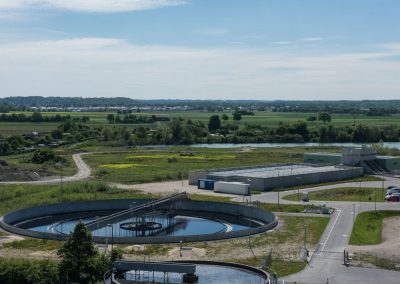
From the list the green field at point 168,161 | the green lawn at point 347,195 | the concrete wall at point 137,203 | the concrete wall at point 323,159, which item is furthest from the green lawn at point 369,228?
the concrete wall at point 323,159

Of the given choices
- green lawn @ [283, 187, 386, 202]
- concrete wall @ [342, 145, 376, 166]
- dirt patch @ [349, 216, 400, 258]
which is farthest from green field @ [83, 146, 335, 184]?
dirt patch @ [349, 216, 400, 258]

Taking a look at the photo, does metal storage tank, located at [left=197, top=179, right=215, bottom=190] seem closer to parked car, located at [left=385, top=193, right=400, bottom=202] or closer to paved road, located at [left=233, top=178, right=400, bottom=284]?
paved road, located at [left=233, top=178, right=400, bottom=284]

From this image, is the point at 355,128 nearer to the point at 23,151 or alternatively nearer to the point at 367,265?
the point at 23,151

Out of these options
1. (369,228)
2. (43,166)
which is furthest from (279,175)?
(43,166)

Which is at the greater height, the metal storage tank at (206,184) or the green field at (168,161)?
the metal storage tank at (206,184)

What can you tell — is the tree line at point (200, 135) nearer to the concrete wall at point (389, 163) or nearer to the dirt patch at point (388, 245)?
the concrete wall at point (389, 163)

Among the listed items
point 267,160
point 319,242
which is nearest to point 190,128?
point 267,160
